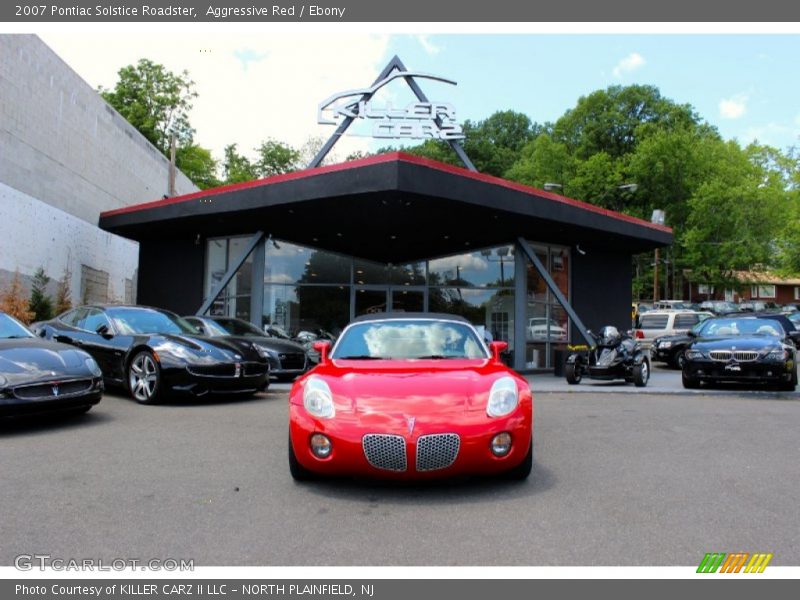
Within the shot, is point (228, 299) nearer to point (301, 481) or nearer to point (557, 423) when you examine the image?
point (557, 423)

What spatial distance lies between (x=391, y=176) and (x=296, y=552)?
9.15 meters

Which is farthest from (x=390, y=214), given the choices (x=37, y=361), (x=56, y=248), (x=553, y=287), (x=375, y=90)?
(x=56, y=248)

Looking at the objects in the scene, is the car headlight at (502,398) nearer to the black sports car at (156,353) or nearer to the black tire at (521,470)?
the black tire at (521,470)

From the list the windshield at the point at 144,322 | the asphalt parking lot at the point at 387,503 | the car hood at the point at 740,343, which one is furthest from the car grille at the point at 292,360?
the car hood at the point at 740,343

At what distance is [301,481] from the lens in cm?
498

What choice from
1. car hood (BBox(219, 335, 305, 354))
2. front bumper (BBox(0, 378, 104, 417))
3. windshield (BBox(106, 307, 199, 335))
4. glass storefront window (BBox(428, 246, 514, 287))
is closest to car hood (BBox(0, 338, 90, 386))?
front bumper (BBox(0, 378, 104, 417))

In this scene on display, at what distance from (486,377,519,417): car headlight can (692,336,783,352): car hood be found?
8538 millimetres

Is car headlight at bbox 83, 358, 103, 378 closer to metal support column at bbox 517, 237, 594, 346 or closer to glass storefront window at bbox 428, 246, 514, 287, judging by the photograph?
metal support column at bbox 517, 237, 594, 346

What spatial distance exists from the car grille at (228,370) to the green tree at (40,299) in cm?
935

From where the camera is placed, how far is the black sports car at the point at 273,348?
12.4m

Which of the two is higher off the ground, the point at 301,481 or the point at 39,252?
the point at 39,252

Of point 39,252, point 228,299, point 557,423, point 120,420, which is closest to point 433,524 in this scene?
point 557,423

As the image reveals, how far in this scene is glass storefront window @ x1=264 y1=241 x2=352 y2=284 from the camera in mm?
18406

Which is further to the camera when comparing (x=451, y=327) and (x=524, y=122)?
(x=524, y=122)
